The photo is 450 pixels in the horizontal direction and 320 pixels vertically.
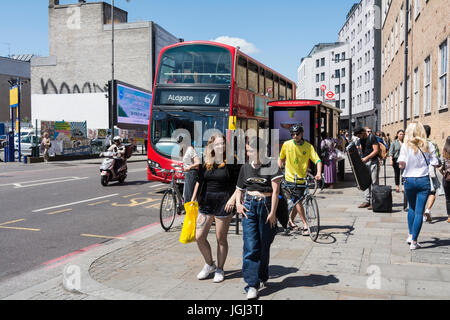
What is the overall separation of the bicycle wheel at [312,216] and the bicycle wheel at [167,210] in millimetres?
2455

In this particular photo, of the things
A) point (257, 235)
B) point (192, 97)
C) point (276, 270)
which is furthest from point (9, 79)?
point (257, 235)

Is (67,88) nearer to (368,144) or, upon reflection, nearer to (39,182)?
(39,182)

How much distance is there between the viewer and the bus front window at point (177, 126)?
13141 mm

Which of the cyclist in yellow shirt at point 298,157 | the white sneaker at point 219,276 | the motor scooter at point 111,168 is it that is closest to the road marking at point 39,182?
the motor scooter at point 111,168

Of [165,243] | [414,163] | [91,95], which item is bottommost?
[165,243]

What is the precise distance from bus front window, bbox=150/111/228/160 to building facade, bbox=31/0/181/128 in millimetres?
42059

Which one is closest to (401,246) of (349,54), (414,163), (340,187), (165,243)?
(414,163)

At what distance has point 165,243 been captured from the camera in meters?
7.04

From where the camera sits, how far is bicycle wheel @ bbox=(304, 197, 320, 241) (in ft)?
23.2

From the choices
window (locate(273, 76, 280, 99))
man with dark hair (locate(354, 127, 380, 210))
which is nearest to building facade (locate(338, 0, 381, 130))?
window (locate(273, 76, 280, 99))

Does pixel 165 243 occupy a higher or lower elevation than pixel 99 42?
lower

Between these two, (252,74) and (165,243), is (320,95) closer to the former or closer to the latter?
(252,74)

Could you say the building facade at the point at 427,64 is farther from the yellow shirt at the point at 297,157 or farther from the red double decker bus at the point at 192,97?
the yellow shirt at the point at 297,157

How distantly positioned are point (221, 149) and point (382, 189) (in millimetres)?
5886
